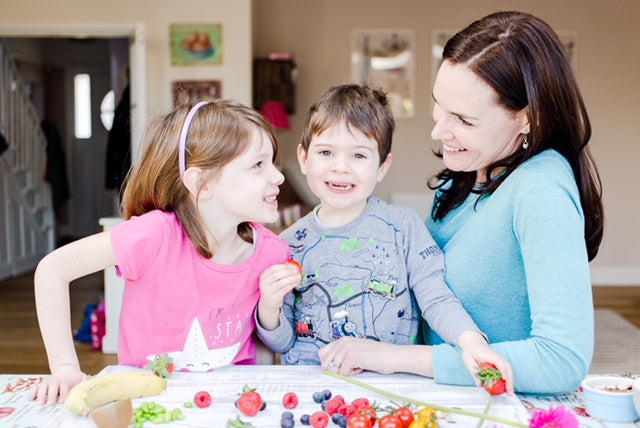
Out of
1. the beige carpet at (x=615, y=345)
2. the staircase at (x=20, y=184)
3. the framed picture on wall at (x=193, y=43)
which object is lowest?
the beige carpet at (x=615, y=345)

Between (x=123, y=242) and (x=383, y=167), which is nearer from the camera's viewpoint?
(x=123, y=242)

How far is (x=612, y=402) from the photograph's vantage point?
1090mm

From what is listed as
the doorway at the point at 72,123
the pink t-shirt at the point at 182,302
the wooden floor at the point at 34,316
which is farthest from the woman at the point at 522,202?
the doorway at the point at 72,123

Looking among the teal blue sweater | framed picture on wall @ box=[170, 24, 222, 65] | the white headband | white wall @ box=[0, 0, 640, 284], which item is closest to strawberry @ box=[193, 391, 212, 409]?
the teal blue sweater

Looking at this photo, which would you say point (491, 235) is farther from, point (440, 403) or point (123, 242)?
point (123, 242)

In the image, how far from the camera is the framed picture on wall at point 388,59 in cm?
648

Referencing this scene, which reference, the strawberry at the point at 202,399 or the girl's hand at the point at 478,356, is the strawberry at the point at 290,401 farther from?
the girl's hand at the point at 478,356

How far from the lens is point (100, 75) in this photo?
31.4 feet

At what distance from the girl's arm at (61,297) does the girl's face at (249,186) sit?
0.25m

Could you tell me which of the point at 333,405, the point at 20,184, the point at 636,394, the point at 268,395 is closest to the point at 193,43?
the point at 20,184

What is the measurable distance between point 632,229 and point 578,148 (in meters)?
6.09

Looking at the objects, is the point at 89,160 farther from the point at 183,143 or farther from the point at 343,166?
the point at 343,166

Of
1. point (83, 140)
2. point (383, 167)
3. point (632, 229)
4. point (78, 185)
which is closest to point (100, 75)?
point (83, 140)

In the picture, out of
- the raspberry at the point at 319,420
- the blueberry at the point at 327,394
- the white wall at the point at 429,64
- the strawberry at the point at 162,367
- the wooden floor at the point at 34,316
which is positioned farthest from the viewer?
the white wall at the point at 429,64
